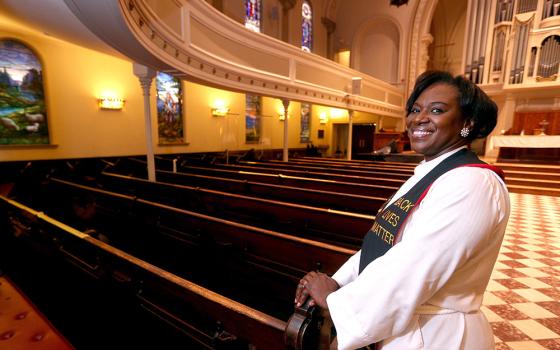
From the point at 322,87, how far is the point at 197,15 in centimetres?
519

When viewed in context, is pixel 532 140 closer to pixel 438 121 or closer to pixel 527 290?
pixel 527 290

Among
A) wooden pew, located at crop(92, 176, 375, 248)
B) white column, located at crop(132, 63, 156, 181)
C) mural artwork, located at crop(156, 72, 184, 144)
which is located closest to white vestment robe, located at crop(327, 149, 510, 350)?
wooden pew, located at crop(92, 176, 375, 248)

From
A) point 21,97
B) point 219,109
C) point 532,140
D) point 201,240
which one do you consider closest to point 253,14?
point 219,109

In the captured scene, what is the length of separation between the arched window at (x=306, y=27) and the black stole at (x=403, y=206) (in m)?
13.4

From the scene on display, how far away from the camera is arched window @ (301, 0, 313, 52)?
12883 millimetres

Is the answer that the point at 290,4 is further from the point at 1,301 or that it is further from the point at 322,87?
the point at 1,301

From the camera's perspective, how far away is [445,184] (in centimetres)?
75

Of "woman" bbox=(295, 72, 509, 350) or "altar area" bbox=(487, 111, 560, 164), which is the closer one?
"woman" bbox=(295, 72, 509, 350)

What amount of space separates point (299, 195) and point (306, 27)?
12.1 m

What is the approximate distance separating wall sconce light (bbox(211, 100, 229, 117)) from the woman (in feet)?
29.5

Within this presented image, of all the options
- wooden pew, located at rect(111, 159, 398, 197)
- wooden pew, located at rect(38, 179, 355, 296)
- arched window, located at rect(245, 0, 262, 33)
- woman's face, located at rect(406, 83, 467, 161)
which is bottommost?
wooden pew, located at rect(38, 179, 355, 296)

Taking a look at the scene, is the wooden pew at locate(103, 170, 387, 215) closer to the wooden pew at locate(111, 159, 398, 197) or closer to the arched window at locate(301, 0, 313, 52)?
the wooden pew at locate(111, 159, 398, 197)

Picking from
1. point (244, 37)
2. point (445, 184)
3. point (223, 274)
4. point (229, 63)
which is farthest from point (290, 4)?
point (445, 184)

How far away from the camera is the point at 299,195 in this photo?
3.70 meters
